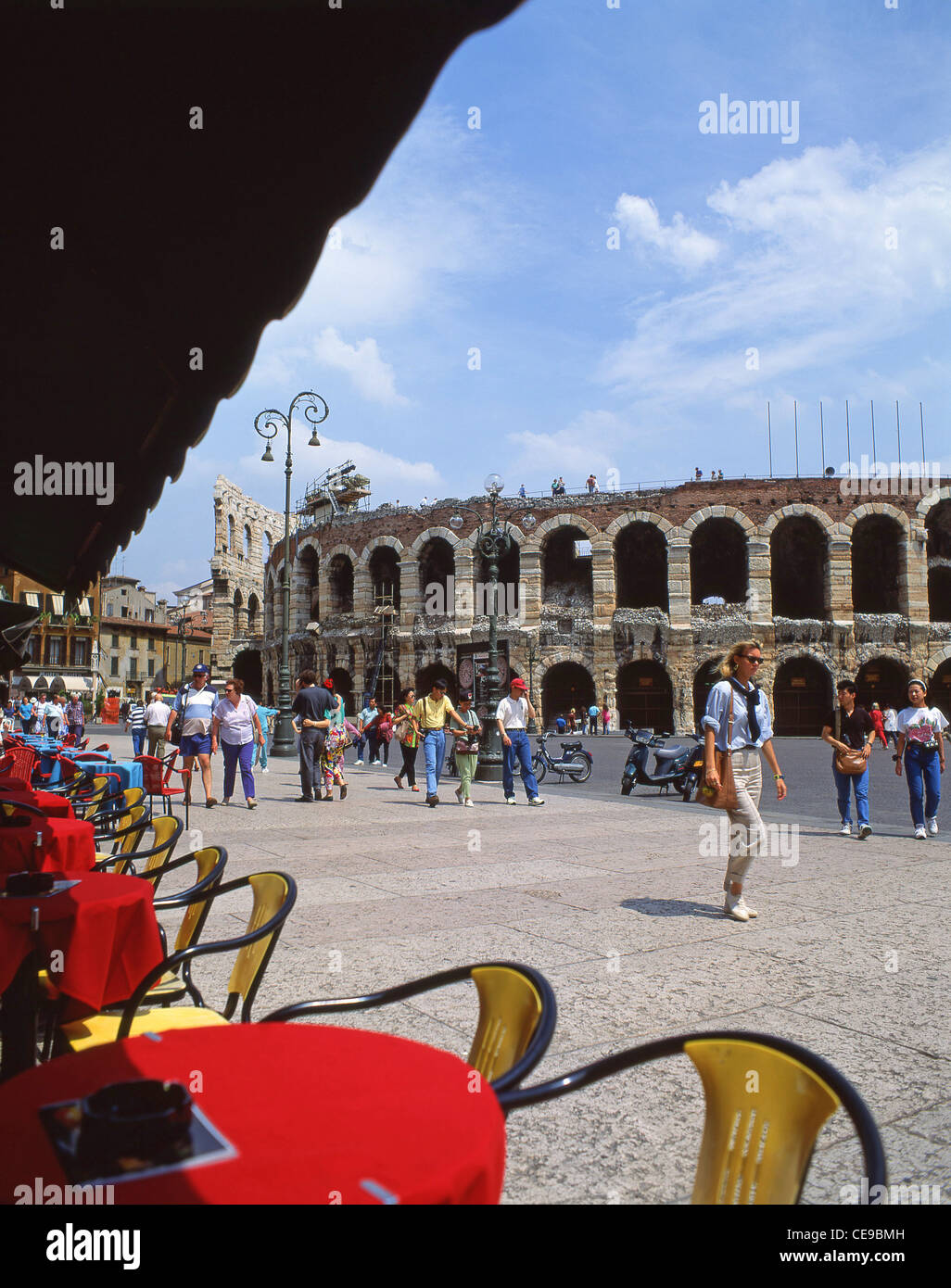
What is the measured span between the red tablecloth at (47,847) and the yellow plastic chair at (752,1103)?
316 cm

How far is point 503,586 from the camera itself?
37750 millimetres

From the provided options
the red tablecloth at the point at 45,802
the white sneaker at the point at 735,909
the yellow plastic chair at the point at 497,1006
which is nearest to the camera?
the yellow plastic chair at the point at 497,1006

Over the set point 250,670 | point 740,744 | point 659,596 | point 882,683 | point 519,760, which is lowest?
point 519,760

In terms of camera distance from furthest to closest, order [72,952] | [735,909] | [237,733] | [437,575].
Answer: [437,575], [237,733], [735,909], [72,952]

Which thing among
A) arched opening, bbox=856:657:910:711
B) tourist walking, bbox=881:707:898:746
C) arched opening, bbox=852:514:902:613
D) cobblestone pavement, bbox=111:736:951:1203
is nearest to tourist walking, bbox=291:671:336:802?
cobblestone pavement, bbox=111:736:951:1203

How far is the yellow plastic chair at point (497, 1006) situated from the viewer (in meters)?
2.16

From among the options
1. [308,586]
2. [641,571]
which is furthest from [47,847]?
[308,586]

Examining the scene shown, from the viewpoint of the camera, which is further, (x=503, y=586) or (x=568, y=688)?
(x=503, y=586)

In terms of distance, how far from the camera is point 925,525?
36.4 m

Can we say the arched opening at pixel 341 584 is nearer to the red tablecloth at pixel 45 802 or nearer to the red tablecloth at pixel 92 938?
the red tablecloth at pixel 45 802

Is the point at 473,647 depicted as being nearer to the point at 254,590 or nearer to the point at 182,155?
the point at 182,155

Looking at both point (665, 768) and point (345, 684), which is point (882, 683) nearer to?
point (345, 684)

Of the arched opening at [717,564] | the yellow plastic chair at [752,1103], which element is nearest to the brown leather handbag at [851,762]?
the yellow plastic chair at [752,1103]

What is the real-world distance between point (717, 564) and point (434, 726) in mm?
29586
